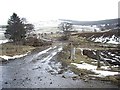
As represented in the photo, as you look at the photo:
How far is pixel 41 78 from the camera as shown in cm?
2156

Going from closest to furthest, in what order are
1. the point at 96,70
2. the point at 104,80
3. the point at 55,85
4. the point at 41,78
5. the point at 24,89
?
the point at 24,89
the point at 55,85
the point at 104,80
the point at 41,78
the point at 96,70

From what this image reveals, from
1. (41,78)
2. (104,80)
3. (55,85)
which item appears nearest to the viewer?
(55,85)

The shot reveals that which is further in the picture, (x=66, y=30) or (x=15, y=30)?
(x=66, y=30)

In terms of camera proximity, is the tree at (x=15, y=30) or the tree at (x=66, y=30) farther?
the tree at (x=66, y=30)

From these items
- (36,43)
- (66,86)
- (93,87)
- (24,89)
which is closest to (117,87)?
(93,87)

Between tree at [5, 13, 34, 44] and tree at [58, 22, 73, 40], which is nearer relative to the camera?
tree at [5, 13, 34, 44]

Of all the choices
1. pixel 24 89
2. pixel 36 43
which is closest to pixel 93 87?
pixel 24 89

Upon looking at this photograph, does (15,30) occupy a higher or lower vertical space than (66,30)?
higher

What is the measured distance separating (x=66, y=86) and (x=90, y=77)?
11.9ft

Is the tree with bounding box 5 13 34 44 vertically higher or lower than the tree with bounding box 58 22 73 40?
higher

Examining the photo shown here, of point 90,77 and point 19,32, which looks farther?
point 19,32

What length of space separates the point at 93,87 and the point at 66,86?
5.95 ft

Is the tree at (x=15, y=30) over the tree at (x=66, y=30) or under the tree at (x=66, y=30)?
over

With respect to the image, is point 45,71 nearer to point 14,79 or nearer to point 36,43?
point 14,79
